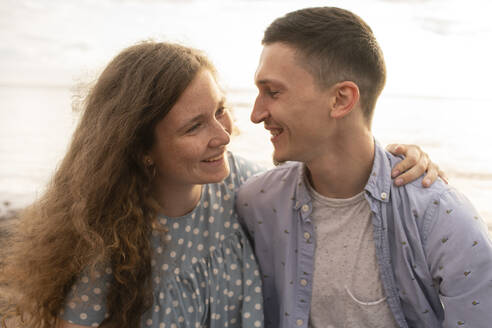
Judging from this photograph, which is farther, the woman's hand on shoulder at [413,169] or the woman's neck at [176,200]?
the woman's neck at [176,200]

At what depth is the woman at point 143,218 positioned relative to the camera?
1.96 m

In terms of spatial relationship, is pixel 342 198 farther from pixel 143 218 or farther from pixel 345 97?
pixel 143 218

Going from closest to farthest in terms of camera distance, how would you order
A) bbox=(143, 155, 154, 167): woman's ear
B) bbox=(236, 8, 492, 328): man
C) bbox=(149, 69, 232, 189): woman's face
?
1. bbox=(236, 8, 492, 328): man
2. bbox=(149, 69, 232, 189): woman's face
3. bbox=(143, 155, 154, 167): woman's ear

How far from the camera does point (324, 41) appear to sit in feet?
6.48

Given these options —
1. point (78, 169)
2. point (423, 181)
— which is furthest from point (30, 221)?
point (423, 181)

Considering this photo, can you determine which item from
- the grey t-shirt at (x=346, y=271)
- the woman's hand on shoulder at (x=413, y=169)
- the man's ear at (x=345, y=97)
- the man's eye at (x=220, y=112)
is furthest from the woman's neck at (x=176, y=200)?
the woman's hand on shoulder at (x=413, y=169)

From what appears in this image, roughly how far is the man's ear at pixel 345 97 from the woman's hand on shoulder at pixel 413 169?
30cm

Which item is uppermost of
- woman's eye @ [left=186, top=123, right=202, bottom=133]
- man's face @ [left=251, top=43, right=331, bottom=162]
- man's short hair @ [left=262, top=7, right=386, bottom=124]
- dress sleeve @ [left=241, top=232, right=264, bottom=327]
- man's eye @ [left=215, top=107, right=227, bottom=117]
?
man's short hair @ [left=262, top=7, right=386, bottom=124]

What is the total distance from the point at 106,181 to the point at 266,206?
2.26 ft

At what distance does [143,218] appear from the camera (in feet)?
6.63

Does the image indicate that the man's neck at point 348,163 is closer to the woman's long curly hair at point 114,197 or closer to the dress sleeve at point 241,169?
the dress sleeve at point 241,169

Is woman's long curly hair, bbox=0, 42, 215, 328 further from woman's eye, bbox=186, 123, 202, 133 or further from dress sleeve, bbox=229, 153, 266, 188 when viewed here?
dress sleeve, bbox=229, 153, 266, 188

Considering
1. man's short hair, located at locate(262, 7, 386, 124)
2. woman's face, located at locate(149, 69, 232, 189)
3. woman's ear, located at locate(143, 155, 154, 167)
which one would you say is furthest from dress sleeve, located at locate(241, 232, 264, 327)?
man's short hair, located at locate(262, 7, 386, 124)

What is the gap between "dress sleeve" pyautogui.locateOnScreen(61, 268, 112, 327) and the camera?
1.96m
